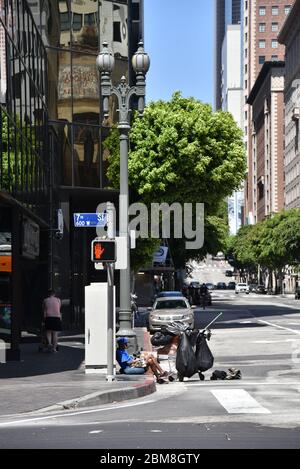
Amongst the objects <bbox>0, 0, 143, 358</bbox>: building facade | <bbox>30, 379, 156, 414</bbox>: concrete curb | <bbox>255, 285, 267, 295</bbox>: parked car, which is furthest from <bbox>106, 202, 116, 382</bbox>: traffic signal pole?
<bbox>255, 285, 267, 295</bbox>: parked car

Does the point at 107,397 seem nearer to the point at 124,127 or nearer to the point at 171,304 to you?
the point at 124,127

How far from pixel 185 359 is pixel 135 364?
3.63 ft

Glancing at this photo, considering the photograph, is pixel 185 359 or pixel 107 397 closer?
pixel 107 397

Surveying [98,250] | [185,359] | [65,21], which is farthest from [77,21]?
[98,250]

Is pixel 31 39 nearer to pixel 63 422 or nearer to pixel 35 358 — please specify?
pixel 35 358

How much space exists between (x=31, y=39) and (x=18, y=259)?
7338 millimetres

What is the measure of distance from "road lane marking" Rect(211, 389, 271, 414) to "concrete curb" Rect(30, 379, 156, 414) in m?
1.25

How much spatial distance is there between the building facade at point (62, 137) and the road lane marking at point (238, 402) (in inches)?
418

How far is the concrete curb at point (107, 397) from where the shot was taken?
50.9 ft

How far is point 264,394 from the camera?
57.0 feet

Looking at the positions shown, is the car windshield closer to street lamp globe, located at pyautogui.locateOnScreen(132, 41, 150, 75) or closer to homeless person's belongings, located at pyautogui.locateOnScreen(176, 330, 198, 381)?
street lamp globe, located at pyautogui.locateOnScreen(132, 41, 150, 75)

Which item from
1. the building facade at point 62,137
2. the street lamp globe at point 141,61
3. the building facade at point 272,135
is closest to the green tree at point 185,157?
the building facade at point 62,137

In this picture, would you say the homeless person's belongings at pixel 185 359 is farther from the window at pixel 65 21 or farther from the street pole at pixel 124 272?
the window at pixel 65 21

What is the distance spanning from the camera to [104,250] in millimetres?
19141
